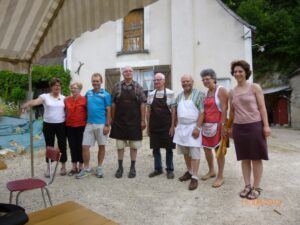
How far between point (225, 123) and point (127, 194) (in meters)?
1.75

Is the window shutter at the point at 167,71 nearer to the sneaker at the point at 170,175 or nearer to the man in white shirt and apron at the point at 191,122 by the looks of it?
the sneaker at the point at 170,175

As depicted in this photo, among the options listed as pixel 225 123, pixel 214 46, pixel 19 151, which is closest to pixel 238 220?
pixel 225 123

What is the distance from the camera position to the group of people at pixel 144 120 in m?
4.82

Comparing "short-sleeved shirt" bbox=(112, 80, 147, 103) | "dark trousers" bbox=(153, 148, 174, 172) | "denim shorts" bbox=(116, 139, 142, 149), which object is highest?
"short-sleeved shirt" bbox=(112, 80, 147, 103)

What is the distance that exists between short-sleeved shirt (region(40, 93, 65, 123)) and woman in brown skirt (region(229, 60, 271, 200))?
2846 millimetres

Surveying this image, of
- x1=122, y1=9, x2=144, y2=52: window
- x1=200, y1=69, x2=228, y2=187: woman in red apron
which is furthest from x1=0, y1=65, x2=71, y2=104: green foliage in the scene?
x1=200, y1=69, x2=228, y2=187: woman in red apron

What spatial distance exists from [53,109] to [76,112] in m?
0.39

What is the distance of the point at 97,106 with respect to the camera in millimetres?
5328

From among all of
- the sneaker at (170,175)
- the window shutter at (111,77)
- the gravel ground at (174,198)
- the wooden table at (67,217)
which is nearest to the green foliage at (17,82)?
the window shutter at (111,77)

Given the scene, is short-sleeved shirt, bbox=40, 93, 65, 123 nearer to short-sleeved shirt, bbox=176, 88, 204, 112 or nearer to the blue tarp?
short-sleeved shirt, bbox=176, 88, 204, 112

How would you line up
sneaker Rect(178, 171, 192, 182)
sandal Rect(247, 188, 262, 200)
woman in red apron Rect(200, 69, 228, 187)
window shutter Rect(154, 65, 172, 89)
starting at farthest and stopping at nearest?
window shutter Rect(154, 65, 172, 89) → sneaker Rect(178, 171, 192, 182) → woman in red apron Rect(200, 69, 228, 187) → sandal Rect(247, 188, 262, 200)

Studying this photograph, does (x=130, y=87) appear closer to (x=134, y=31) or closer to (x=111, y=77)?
(x=111, y=77)

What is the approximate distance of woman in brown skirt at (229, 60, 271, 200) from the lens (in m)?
4.12

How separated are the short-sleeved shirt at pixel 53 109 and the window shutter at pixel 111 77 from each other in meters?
7.15
